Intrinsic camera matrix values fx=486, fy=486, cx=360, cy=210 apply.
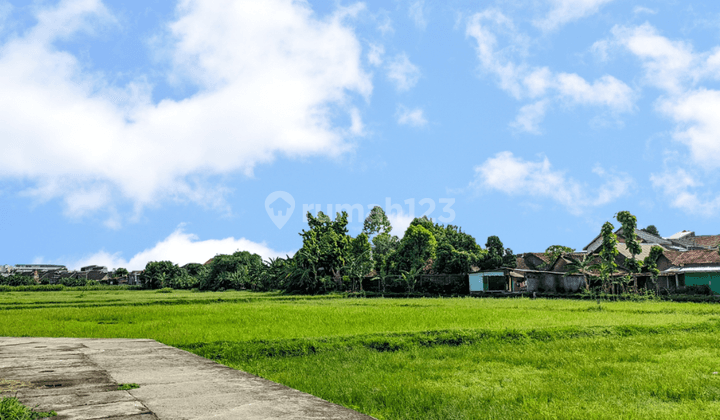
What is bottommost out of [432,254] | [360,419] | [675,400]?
[675,400]

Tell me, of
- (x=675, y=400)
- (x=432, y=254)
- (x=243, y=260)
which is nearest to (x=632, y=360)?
(x=675, y=400)

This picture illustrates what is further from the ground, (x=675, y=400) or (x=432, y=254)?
(x=432, y=254)

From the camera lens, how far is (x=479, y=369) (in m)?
7.65

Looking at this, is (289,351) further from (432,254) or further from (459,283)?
(432,254)

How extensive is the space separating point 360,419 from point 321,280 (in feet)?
137

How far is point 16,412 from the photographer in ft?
12.4

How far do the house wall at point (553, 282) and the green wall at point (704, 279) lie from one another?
6.91 metres

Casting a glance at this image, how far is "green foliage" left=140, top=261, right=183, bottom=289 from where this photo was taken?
241 feet

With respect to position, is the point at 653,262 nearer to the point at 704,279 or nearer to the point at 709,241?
the point at 704,279

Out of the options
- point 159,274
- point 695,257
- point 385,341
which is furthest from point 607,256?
point 159,274

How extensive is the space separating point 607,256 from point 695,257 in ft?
24.0

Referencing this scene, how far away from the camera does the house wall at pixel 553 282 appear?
37.5m

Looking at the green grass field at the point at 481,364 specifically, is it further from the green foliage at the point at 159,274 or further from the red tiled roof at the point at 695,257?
the green foliage at the point at 159,274

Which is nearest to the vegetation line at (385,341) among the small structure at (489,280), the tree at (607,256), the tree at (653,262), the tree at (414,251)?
the tree at (607,256)
